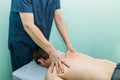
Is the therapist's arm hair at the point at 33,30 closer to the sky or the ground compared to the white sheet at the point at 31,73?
closer to the sky

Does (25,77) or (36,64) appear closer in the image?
(25,77)

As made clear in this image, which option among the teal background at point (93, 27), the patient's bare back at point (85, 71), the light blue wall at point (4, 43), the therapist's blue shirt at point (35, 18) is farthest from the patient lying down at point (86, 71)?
the teal background at point (93, 27)

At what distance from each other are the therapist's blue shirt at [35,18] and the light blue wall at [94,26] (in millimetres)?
533

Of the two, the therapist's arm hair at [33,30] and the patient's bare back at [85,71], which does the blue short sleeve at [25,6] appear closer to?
the therapist's arm hair at [33,30]

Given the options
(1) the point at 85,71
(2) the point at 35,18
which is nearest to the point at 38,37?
(2) the point at 35,18

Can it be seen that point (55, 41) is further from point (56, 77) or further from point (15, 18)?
point (56, 77)

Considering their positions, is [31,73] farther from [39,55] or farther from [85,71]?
[85,71]

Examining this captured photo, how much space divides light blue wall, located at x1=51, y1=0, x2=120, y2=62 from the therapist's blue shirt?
0.53 m

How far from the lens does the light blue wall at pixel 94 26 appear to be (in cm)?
239

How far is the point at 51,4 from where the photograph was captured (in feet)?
6.20

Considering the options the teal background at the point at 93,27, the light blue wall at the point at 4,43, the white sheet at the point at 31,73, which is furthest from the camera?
the teal background at the point at 93,27

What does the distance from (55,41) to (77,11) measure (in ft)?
1.37

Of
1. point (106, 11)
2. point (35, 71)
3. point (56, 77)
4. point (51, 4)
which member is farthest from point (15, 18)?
point (106, 11)

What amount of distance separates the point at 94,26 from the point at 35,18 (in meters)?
0.94
